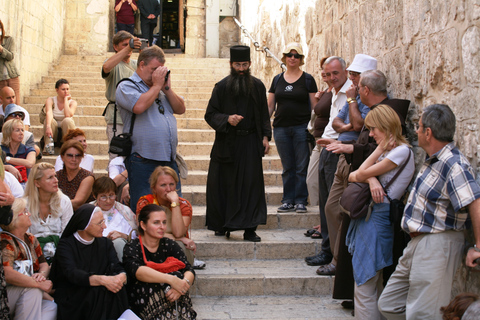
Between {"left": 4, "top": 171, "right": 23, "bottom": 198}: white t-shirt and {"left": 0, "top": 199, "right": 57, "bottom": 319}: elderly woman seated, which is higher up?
{"left": 4, "top": 171, "right": 23, "bottom": 198}: white t-shirt

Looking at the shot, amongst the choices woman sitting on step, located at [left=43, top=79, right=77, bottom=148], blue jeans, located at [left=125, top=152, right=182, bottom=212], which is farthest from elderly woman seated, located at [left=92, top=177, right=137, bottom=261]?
woman sitting on step, located at [left=43, top=79, right=77, bottom=148]

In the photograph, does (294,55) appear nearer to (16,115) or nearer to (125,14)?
(16,115)

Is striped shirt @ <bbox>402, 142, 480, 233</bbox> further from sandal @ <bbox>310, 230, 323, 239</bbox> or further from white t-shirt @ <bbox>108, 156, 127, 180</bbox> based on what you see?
white t-shirt @ <bbox>108, 156, 127, 180</bbox>

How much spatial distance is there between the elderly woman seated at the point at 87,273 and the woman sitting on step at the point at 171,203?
1.46 feet

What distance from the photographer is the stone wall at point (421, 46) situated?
346 centimetres

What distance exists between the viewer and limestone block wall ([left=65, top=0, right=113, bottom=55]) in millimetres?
13602

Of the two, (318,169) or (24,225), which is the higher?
(318,169)

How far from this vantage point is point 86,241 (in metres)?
4.05

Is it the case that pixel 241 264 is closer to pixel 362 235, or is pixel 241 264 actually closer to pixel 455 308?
pixel 362 235

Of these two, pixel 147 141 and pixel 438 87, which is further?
pixel 147 141

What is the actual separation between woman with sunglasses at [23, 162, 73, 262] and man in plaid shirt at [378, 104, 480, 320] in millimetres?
2545

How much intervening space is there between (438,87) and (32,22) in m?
8.10

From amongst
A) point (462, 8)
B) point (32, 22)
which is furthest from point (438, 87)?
point (32, 22)

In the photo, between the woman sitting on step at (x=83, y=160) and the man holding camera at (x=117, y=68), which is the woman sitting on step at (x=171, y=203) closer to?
the woman sitting on step at (x=83, y=160)
